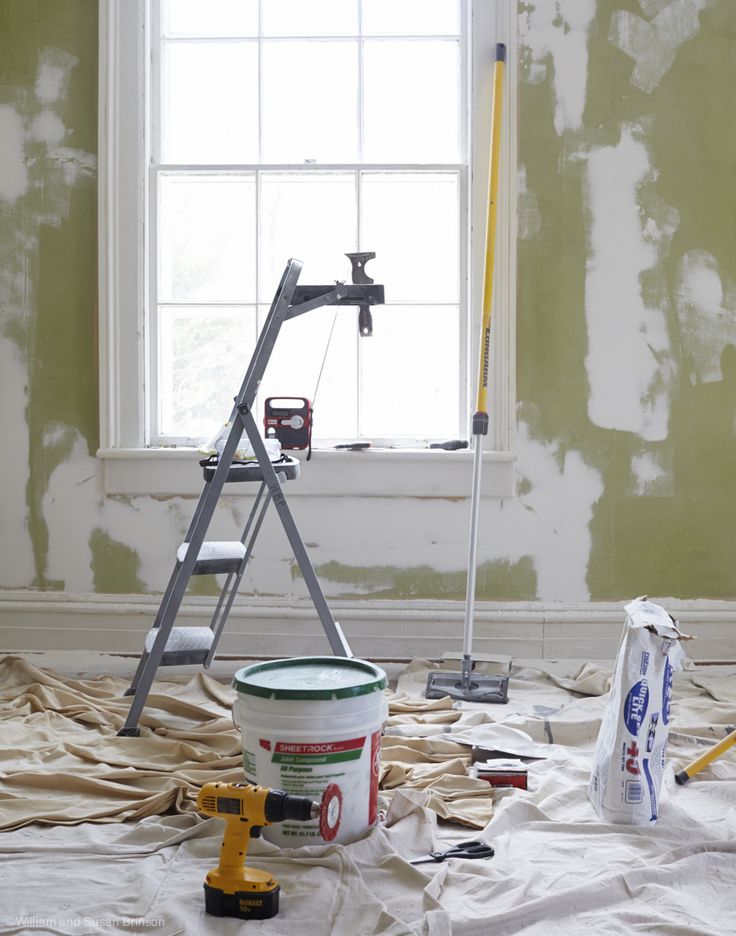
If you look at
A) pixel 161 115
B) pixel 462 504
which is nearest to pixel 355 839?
pixel 462 504

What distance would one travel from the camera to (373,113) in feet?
11.5

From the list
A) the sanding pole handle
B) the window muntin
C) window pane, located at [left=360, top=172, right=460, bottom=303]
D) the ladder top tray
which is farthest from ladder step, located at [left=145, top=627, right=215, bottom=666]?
window pane, located at [left=360, top=172, right=460, bottom=303]

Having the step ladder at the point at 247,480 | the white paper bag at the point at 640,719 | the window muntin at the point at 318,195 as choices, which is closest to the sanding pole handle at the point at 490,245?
the window muntin at the point at 318,195

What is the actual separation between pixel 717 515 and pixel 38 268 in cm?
253

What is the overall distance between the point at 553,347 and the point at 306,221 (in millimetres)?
985

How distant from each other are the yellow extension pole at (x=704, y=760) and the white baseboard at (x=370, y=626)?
1107 mm

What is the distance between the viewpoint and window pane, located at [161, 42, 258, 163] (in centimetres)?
353

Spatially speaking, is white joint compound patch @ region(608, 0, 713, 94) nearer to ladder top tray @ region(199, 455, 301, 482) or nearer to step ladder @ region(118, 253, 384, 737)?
step ladder @ region(118, 253, 384, 737)

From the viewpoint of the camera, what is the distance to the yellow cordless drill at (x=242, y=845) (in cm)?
170

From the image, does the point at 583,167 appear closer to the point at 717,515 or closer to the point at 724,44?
the point at 724,44

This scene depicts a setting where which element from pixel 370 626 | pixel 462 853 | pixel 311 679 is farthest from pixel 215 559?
pixel 462 853

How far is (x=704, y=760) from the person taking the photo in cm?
228

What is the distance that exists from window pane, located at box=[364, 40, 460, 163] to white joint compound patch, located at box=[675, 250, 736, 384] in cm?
91

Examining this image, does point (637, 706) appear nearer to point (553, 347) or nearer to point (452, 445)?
point (452, 445)
